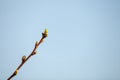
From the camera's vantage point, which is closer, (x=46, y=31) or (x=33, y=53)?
(x=33, y=53)

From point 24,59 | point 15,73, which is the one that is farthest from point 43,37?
point 15,73

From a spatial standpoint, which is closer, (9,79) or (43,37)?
(9,79)

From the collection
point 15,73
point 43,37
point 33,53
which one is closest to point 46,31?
point 43,37

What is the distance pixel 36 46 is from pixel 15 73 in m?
0.37

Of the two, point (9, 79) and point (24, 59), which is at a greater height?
point (24, 59)

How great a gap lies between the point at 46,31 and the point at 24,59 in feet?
1.35

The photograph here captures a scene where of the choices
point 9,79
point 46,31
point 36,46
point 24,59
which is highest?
point 46,31

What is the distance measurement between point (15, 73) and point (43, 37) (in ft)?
1.64

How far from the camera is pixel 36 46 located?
5.55 feet

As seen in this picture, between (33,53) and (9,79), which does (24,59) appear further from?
(9,79)

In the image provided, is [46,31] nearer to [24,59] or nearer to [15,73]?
[24,59]

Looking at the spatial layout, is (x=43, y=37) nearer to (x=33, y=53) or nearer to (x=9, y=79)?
(x=33, y=53)

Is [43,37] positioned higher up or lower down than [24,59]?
higher up

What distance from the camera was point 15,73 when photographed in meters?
1.64
